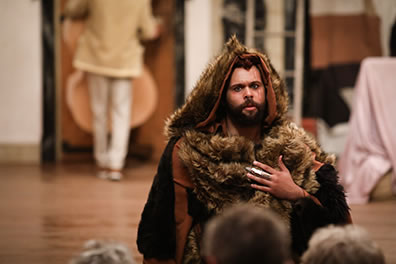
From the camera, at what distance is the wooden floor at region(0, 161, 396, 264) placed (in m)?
2.70

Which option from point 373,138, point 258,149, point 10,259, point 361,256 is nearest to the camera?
point 361,256

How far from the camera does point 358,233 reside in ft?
4.22

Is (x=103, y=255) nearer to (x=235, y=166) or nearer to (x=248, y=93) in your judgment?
(x=235, y=166)

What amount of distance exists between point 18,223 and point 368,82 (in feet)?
8.58

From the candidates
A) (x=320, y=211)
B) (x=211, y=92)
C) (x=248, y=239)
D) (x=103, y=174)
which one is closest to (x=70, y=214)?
(x=103, y=174)

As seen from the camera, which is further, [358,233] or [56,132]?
[56,132]

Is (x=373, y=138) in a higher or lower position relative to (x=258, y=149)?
lower

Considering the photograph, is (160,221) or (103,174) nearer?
(160,221)

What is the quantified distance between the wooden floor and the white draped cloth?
7.7 inches

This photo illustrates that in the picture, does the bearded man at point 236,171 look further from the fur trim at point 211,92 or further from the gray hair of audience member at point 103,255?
the gray hair of audience member at point 103,255

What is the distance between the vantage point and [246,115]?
187 centimetres

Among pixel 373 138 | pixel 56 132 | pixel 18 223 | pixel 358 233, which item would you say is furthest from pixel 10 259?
pixel 56 132

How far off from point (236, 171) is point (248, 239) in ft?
2.15

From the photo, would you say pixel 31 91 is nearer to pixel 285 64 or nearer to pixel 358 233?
pixel 285 64
